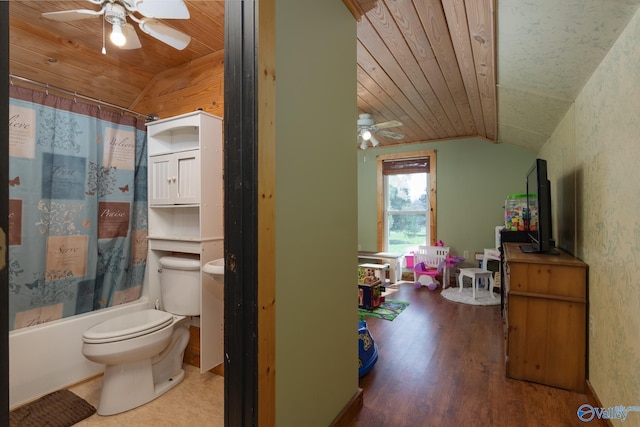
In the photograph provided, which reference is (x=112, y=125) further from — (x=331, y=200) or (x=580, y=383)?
(x=580, y=383)

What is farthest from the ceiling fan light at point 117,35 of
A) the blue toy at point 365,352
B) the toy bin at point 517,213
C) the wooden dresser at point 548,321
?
the toy bin at point 517,213

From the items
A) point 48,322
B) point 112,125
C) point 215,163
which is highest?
point 112,125

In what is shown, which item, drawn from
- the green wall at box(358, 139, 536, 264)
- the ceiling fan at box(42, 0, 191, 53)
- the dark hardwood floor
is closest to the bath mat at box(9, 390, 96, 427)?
the dark hardwood floor

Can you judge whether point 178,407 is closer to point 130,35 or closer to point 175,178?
point 175,178

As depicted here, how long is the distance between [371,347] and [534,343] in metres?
1.10

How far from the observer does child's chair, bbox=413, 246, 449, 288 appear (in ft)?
14.7

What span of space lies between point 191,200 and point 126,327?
3.14 feet

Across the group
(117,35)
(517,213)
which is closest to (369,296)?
(517,213)

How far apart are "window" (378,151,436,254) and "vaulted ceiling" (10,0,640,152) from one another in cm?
185

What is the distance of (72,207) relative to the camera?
2.11 m

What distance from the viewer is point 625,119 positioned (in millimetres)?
1341

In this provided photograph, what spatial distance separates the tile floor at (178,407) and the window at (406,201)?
3.82m

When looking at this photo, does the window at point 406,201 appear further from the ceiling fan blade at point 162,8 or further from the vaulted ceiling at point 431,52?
the ceiling fan blade at point 162,8

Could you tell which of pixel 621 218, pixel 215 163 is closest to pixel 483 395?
pixel 621 218
